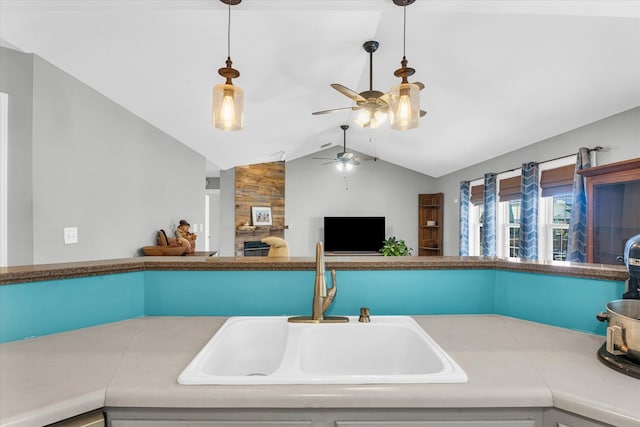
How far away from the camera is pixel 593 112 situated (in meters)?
3.23

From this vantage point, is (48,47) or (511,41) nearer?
(48,47)

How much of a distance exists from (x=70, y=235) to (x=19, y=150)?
2.11 ft

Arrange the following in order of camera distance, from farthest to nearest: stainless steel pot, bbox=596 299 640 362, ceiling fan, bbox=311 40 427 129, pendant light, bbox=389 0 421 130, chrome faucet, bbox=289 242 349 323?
1. ceiling fan, bbox=311 40 427 129
2. pendant light, bbox=389 0 421 130
3. chrome faucet, bbox=289 242 349 323
4. stainless steel pot, bbox=596 299 640 362

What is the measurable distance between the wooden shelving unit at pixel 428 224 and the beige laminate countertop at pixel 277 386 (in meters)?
6.62

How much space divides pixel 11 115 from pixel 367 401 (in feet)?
8.77

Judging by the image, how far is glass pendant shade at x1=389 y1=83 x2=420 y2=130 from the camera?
5.49 ft

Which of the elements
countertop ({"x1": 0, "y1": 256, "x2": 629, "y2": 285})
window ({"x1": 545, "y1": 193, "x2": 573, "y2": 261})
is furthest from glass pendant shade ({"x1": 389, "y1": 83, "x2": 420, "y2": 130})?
window ({"x1": 545, "y1": 193, "x2": 573, "y2": 261})

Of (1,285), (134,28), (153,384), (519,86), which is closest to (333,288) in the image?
(153,384)

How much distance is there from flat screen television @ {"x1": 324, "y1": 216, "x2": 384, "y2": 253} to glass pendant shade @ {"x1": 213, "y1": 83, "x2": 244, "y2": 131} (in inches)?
237

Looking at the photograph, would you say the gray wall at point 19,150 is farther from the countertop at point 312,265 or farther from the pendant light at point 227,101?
the pendant light at point 227,101

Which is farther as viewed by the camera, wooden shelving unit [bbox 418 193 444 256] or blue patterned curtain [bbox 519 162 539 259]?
wooden shelving unit [bbox 418 193 444 256]

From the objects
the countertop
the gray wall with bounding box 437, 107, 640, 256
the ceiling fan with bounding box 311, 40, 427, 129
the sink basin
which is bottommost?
the sink basin

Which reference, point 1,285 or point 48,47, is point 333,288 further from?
point 48,47

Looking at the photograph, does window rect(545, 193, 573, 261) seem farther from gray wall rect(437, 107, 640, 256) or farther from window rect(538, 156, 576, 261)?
gray wall rect(437, 107, 640, 256)
